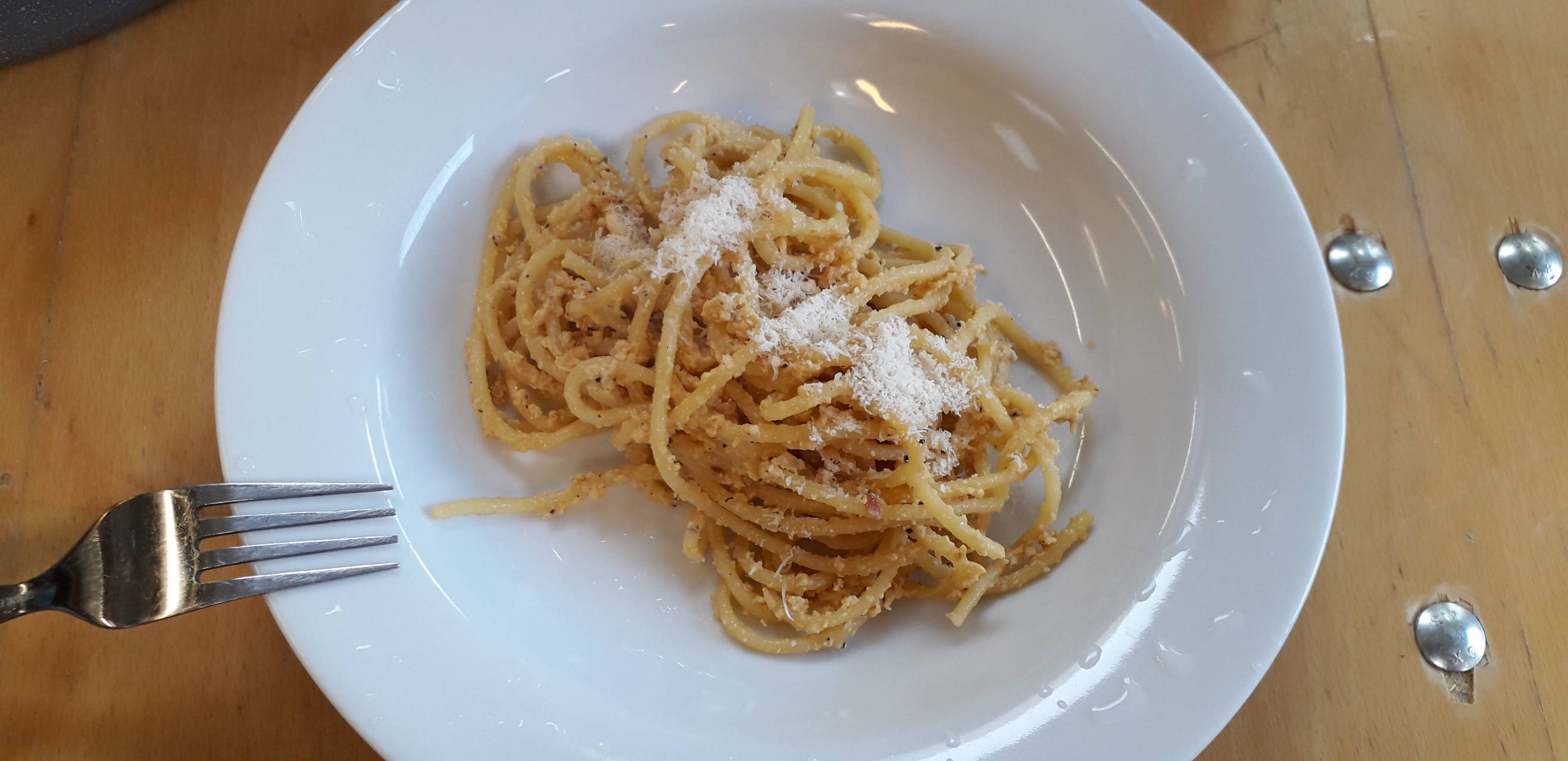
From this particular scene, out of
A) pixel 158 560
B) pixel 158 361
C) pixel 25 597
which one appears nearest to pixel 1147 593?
pixel 158 560

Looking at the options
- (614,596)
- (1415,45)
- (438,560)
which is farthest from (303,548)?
(1415,45)

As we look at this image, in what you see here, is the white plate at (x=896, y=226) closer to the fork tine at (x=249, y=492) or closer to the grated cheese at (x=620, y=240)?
the fork tine at (x=249, y=492)

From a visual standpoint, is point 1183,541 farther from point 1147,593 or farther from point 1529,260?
point 1529,260

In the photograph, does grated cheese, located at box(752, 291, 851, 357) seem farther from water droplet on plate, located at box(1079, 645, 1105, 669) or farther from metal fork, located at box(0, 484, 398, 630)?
metal fork, located at box(0, 484, 398, 630)

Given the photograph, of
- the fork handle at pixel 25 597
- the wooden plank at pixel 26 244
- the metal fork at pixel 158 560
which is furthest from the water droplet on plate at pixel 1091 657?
the wooden plank at pixel 26 244

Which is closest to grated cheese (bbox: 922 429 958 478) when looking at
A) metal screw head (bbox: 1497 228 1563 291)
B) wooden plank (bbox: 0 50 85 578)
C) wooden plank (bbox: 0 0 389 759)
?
wooden plank (bbox: 0 0 389 759)

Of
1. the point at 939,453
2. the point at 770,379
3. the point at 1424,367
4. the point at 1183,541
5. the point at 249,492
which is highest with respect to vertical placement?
the point at 249,492
